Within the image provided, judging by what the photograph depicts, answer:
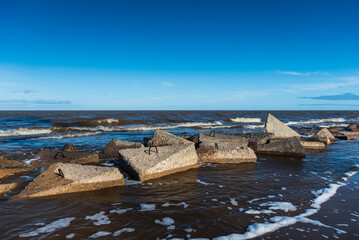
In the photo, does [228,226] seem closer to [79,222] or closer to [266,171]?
[79,222]

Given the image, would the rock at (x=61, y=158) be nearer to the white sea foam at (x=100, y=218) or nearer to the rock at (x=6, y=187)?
the rock at (x=6, y=187)

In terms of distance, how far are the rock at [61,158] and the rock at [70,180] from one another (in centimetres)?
214

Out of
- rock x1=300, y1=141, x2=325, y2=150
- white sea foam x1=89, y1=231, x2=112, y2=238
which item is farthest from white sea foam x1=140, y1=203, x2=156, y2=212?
rock x1=300, y1=141, x2=325, y2=150

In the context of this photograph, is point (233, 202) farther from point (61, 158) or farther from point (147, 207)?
point (61, 158)

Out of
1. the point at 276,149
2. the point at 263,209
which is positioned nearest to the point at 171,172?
the point at 263,209

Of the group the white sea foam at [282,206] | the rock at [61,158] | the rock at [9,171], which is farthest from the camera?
the rock at [61,158]

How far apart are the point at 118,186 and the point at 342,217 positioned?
391cm

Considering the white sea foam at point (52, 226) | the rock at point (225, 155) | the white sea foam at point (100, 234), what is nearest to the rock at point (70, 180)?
the white sea foam at point (52, 226)

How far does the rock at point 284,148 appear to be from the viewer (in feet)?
25.9

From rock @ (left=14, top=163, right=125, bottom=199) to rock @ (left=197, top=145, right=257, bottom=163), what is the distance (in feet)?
9.24

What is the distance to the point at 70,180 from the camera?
4.42 m

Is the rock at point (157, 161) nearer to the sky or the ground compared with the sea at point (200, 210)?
nearer to the sky

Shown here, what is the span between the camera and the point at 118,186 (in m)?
4.83

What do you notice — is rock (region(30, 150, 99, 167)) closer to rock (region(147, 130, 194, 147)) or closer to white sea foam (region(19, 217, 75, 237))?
rock (region(147, 130, 194, 147))
